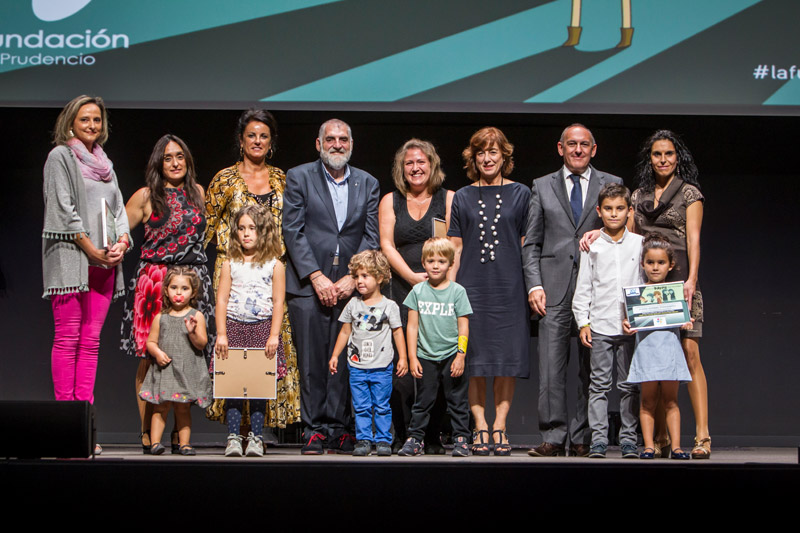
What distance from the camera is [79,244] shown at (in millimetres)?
3969

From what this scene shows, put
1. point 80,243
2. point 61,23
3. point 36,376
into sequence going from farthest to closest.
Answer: point 36,376, point 61,23, point 80,243

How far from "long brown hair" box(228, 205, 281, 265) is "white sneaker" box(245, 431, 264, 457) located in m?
0.80

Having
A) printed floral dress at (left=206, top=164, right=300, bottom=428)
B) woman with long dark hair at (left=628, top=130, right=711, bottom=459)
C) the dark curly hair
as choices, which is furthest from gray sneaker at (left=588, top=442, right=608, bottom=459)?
Answer: printed floral dress at (left=206, top=164, right=300, bottom=428)

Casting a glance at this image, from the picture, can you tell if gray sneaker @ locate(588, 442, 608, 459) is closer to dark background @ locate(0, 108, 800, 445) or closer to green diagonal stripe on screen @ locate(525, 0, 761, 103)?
dark background @ locate(0, 108, 800, 445)

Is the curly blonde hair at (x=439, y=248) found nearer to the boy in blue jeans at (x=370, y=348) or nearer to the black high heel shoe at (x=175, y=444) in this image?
the boy in blue jeans at (x=370, y=348)

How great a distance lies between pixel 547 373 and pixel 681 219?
98 centimetres

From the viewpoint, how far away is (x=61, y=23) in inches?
176

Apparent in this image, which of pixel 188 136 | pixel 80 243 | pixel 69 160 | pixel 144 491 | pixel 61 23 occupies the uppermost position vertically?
pixel 61 23

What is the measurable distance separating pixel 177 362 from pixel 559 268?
1850 mm

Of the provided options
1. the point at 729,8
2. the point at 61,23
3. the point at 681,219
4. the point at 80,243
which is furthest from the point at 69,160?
the point at 729,8

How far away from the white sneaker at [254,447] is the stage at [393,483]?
5.09 ft

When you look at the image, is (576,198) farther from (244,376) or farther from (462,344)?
(244,376)

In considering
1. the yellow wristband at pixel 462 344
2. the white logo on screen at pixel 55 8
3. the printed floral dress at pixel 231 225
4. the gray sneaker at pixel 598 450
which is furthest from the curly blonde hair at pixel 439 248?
the white logo on screen at pixel 55 8

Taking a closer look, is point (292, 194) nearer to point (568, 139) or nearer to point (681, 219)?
point (568, 139)
